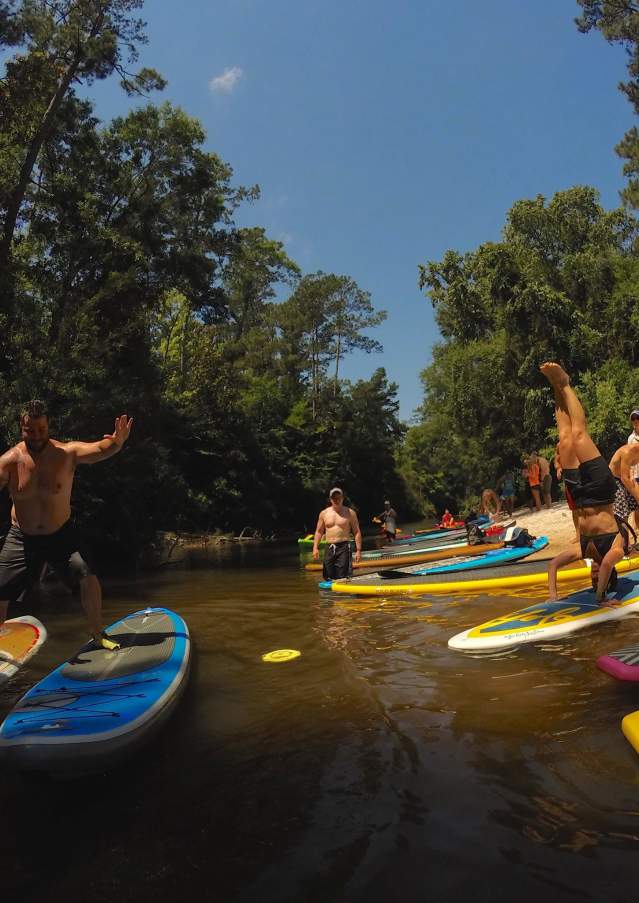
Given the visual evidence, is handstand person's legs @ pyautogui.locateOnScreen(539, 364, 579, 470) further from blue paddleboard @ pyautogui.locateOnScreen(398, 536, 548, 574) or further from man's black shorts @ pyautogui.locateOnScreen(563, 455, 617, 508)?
blue paddleboard @ pyautogui.locateOnScreen(398, 536, 548, 574)

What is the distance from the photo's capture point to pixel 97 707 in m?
3.36

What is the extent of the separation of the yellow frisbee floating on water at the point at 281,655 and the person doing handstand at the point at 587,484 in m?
2.83

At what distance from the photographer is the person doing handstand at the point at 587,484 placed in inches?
Answer: 201

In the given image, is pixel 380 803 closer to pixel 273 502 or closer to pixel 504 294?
pixel 504 294

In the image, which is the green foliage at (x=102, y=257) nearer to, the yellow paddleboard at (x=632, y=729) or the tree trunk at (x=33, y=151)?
the tree trunk at (x=33, y=151)

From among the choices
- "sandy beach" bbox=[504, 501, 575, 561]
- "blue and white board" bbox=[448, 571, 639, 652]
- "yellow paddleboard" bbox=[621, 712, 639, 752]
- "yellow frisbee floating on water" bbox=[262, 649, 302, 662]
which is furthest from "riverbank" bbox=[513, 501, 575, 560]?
"yellow paddleboard" bbox=[621, 712, 639, 752]

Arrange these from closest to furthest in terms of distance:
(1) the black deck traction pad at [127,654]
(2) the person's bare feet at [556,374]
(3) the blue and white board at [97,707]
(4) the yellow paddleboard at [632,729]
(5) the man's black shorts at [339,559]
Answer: (4) the yellow paddleboard at [632,729], (3) the blue and white board at [97,707], (1) the black deck traction pad at [127,654], (2) the person's bare feet at [556,374], (5) the man's black shorts at [339,559]

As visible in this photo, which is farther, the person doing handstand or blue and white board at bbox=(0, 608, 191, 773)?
the person doing handstand

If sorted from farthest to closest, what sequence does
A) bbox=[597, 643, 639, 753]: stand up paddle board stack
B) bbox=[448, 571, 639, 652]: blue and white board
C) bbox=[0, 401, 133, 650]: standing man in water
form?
bbox=[448, 571, 639, 652]: blue and white board
bbox=[0, 401, 133, 650]: standing man in water
bbox=[597, 643, 639, 753]: stand up paddle board stack

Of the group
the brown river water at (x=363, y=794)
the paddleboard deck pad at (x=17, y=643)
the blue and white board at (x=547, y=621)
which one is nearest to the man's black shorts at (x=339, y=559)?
the blue and white board at (x=547, y=621)

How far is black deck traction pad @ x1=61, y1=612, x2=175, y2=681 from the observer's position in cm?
411

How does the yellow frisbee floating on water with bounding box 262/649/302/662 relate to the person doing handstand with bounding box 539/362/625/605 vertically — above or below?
below

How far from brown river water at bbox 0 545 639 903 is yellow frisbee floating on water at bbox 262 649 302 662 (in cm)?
17

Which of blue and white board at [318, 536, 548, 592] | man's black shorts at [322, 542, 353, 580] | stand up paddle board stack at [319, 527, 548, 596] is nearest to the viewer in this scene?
stand up paddle board stack at [319, 527, 548, 596]
